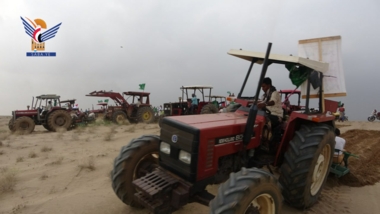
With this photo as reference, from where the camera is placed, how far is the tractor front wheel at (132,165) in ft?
11.2

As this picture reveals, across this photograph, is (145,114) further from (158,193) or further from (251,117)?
(158,193)

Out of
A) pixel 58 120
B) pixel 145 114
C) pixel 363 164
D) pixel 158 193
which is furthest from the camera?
pixel 145 114

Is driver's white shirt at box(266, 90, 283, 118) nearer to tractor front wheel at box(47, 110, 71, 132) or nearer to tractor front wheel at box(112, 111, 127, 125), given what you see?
tractor front wheel at box(47, 110, 71, 132)

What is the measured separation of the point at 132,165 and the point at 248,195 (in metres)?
1.71

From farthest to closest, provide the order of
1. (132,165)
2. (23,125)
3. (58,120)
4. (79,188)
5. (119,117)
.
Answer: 1. (119,117)
2. (58,120)
3. (23,125)
4. (79,188)
5. (132,165)

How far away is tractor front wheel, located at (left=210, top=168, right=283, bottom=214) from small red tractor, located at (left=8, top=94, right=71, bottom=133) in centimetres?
1334

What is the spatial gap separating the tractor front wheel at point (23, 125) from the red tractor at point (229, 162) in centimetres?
1206

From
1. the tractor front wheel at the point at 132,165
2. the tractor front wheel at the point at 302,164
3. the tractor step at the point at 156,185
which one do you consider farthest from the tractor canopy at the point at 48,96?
the tractor front wheel at the point at 302,164

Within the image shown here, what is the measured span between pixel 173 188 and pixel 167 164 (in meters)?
0.37

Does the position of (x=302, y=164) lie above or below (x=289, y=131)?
below

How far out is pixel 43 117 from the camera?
45.5ft

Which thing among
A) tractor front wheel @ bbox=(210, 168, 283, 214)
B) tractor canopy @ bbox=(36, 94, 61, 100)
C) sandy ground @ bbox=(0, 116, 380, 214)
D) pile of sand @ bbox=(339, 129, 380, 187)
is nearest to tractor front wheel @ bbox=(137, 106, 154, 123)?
tractor canopy @ bbox=(36, 94, 61, 100)

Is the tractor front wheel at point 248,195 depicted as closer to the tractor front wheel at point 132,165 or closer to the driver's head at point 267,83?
the tractor front wheel at point 132,165

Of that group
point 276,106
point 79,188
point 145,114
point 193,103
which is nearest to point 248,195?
point 276,106
